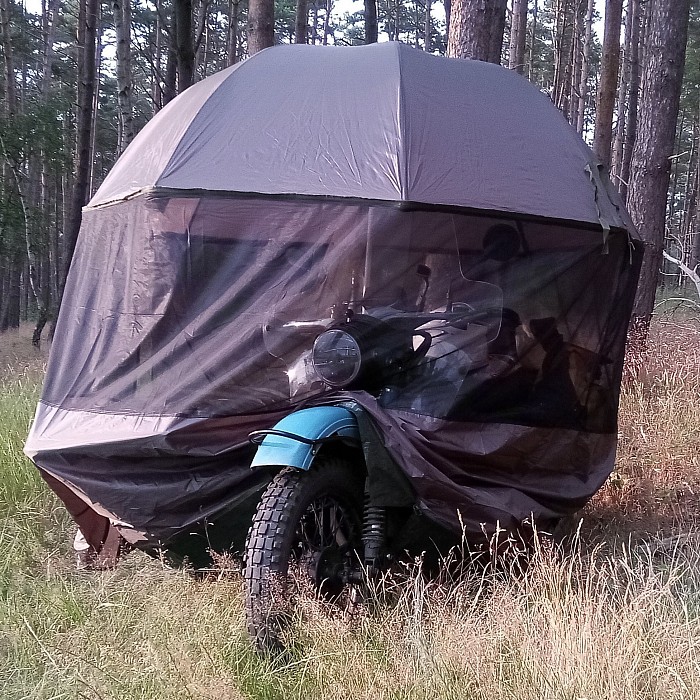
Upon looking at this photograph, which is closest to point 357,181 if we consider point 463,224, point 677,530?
point 463,224

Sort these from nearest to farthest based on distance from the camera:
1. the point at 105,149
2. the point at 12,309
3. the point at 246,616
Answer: the point at 246,616 < the point at 12,309 < the point at 105,149

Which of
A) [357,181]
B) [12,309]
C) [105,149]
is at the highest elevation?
[105,149]

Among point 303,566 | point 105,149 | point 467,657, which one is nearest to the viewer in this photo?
point 467,657

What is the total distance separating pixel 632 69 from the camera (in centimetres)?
2217

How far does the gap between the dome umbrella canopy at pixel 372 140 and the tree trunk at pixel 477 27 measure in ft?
8.97

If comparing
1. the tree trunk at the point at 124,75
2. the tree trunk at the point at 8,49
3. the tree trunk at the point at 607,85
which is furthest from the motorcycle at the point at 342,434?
the tree trunk at the point at 8,49

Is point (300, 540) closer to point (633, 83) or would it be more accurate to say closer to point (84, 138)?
point (84, 138)

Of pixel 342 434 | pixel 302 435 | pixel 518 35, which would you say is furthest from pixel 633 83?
pixel 302 435

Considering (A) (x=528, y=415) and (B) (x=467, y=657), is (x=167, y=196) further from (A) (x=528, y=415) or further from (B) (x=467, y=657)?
(B) (x=467, y=657)

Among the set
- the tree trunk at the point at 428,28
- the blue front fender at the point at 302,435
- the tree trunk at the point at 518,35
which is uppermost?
the tree trunk at the point at 428,28

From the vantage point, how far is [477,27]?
717 cm

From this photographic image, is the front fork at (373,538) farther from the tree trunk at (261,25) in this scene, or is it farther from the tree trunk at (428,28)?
the tree trunk at (428,28)

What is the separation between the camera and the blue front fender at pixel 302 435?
3125 millimetres

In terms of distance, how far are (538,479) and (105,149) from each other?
29655 millimetres
